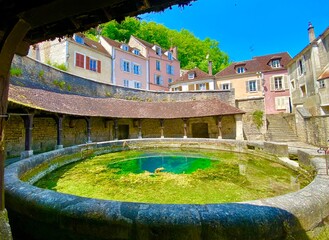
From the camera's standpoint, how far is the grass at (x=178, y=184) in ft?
13.5

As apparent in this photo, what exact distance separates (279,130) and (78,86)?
49.5 feet

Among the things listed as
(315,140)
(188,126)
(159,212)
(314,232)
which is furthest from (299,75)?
(159,212)

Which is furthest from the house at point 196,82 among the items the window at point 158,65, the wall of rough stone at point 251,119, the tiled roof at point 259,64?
the wall of rough stone at point 251,119

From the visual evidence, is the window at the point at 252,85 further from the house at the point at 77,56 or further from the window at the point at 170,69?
the house at the point at 77,56

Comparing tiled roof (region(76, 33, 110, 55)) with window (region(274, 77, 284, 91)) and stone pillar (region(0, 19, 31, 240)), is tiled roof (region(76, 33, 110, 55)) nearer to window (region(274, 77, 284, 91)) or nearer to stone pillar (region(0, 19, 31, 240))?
window (region(274, 77, 284, 91))

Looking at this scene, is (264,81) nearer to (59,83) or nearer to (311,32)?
(311,32)

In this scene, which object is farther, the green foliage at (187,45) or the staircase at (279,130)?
the green foliage at (187,45)

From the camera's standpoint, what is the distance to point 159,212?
1775 millimetres

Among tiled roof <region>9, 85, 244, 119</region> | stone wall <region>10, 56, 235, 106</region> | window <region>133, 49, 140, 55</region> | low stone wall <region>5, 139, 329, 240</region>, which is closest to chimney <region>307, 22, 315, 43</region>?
stone wall <region>10, 56, 235, 106</region>

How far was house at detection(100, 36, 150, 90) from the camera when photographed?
19.5 meters

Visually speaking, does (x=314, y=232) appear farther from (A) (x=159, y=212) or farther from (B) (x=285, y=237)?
A: (A) (x=159, y=212)

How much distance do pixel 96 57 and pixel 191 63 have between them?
1867cm

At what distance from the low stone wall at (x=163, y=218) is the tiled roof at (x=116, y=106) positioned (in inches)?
236

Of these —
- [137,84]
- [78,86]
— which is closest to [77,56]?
[78,86]
